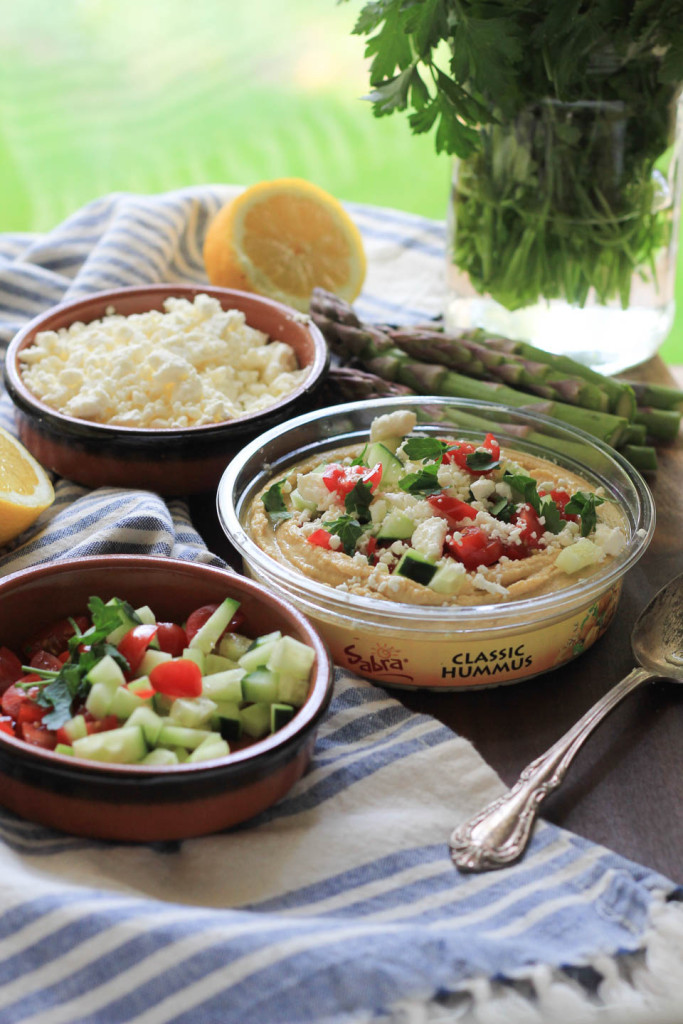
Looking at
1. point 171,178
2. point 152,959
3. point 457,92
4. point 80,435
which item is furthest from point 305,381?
point 171,178

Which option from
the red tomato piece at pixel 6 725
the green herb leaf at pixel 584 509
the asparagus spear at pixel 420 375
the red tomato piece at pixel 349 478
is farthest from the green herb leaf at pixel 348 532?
the asparagus spear at pixel 420 375

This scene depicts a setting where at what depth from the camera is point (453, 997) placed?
1848mm

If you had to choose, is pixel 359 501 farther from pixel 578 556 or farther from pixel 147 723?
pixel 147 723

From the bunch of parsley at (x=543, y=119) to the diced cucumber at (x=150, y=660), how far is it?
193 centimetres

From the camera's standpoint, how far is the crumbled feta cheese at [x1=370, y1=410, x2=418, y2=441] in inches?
117

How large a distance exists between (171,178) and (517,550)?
17.7 feet

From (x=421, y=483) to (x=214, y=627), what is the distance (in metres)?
0.71

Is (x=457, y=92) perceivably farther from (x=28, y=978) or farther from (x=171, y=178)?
(x=171, y=178)

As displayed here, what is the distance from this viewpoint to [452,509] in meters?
2.65

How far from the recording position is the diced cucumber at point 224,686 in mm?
2166

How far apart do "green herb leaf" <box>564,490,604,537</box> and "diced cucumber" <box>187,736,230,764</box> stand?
112 centimetres

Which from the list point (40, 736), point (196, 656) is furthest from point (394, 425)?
point (40, 736)

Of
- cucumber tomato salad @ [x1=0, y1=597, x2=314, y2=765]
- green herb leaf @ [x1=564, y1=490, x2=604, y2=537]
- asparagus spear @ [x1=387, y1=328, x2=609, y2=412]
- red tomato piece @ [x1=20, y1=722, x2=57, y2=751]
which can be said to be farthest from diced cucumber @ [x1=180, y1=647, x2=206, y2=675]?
asparagus spear @ [x1=387, y1=328, x2=609, y2=412]

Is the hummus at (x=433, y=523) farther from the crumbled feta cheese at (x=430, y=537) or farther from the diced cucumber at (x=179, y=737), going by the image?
the diced cucumber at (x=179, y=737)
